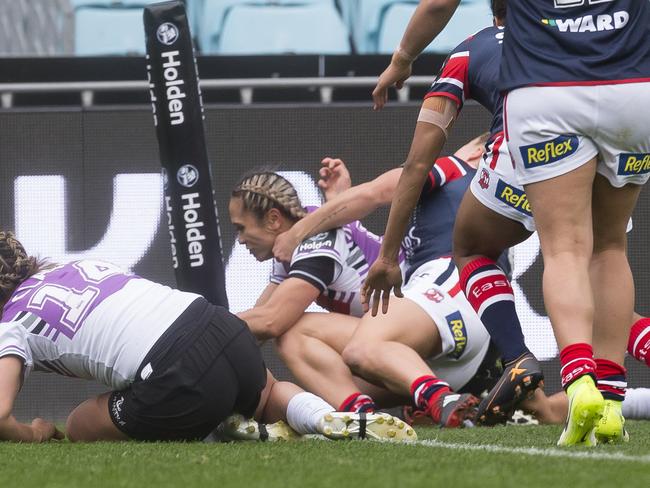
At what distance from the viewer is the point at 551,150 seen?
2906 mm

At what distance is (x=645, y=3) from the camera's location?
2977 millimetres

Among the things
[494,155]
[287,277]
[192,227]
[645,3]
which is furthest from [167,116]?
[645,3]

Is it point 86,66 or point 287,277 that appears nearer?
point 287,277

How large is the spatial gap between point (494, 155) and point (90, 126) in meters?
2.41

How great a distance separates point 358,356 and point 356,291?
1.56 ft

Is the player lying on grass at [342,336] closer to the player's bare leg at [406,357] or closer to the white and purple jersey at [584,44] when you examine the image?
the player's bare leg at [406,357]

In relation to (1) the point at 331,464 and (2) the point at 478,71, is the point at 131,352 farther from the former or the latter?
(2) the point at 478,71

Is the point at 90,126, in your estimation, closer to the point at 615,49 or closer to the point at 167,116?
the point at 167,116

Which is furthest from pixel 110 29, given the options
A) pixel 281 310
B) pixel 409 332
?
pixel 409 332

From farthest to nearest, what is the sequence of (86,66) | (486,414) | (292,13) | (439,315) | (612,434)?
(292,13), (86,66), (439,315), (486,414), (612,434)

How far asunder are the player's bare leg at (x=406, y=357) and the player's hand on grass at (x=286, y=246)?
353 mm

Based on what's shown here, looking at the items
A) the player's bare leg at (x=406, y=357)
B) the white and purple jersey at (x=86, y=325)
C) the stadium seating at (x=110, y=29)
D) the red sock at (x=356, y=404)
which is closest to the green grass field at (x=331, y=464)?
the white and purple jersey at (x=86, y=325)

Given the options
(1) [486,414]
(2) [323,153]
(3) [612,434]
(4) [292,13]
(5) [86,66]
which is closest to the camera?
(3) [612,434]

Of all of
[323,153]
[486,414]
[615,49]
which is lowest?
[486,414]
